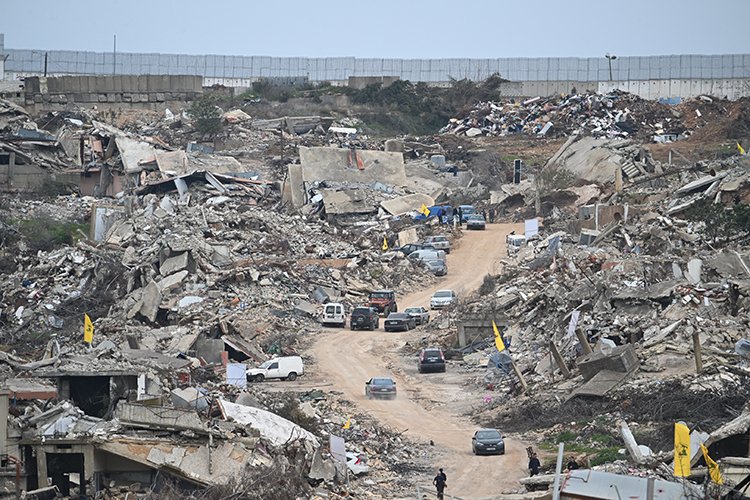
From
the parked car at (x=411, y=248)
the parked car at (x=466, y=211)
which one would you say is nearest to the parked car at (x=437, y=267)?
the parked car at (x=411, y=248)

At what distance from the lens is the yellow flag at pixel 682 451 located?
20.8 metres

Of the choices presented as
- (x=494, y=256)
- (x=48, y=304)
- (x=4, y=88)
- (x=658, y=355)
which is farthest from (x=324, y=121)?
(x=658, y=355)

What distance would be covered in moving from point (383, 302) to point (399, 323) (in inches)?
104

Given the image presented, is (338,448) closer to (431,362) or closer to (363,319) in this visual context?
(431,362)

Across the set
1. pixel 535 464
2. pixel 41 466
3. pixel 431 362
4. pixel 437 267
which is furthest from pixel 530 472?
pixel 437 267

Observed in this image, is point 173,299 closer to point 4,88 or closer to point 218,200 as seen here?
point 218,200

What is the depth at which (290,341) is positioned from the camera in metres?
41.4

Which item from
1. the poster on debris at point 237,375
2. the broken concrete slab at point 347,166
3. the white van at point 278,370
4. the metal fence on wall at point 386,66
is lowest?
the white van at point 278,370

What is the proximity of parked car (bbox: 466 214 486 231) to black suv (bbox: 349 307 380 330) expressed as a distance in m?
14.5

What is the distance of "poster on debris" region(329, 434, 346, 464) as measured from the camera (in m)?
26.4

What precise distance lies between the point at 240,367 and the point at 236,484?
1217 cm

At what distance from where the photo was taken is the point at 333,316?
4444cm

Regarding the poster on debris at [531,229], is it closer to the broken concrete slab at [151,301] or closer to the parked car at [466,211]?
the parked car at [466,211]

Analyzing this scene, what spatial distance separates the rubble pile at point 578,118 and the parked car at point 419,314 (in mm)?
31112
